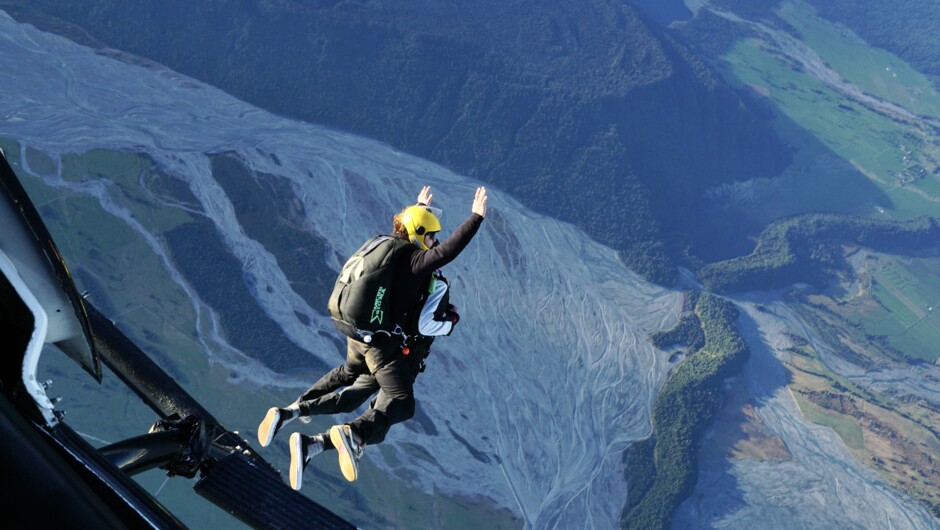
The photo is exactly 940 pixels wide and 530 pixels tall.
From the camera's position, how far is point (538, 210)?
13562cm

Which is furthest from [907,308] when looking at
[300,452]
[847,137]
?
[300,452]

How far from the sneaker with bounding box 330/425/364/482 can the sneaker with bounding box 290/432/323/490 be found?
20 centimetres

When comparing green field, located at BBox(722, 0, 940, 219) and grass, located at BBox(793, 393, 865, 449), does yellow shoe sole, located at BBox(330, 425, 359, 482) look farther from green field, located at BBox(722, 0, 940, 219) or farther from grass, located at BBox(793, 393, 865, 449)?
green field, located at BBox(722, 0, 940, 219)

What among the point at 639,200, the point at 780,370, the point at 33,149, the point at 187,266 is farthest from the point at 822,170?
the point at 33,149

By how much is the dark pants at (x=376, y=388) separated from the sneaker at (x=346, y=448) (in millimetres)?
145

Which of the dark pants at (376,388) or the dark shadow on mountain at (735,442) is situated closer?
the dark pants at (376,388)

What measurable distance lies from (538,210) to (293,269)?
47.0 metres

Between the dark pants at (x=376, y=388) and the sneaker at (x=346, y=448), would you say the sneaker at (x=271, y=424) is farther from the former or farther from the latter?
the sneaker at (x=346, y=448)

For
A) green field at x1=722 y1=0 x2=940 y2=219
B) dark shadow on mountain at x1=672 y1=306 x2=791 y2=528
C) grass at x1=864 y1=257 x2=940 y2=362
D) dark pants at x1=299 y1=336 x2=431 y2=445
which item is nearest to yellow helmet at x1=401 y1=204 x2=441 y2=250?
dark pants at x1=299 y1=336 x2=431 y2=445

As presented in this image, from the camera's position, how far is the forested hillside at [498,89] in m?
132

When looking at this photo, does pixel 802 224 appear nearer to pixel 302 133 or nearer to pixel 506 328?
pixel 506 328

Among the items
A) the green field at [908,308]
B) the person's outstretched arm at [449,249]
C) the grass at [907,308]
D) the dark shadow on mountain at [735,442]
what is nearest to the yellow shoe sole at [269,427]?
the person's outstretched arm at [449,249]

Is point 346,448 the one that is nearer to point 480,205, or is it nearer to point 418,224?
point 418,224

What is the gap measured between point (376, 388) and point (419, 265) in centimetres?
207
